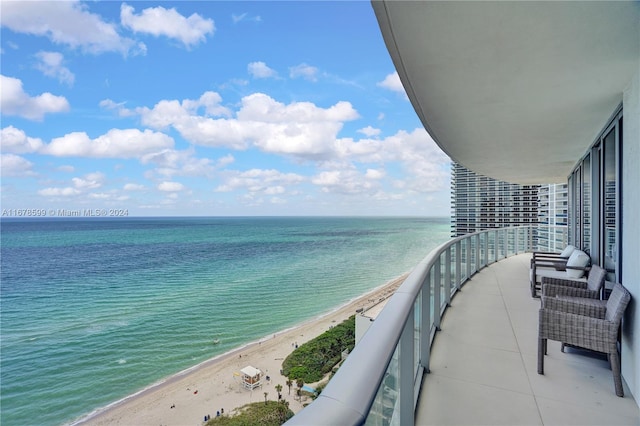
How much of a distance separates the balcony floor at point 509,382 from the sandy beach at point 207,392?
11503 millimetres

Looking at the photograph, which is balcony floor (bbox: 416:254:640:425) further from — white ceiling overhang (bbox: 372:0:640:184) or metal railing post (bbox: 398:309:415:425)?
white ceiling overhang (bbox: 372:0:640:184)

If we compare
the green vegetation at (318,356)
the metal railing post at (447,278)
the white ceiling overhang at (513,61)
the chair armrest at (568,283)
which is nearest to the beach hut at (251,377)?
the green vegetation at (318,356)

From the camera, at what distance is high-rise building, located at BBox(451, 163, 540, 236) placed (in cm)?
1769

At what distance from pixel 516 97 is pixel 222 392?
15.9 m

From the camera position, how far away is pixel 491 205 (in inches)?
699

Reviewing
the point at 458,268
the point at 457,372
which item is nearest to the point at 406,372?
the point at 457,372

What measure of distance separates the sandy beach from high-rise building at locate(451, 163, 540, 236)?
11.2 m

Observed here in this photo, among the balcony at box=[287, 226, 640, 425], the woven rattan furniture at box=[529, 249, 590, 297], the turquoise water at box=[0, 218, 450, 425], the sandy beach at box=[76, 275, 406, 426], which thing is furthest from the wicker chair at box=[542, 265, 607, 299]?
the turquoise water at box=[0, 218, 450, 425]

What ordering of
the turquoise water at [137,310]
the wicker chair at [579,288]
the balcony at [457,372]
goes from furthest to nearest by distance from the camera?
the turquoise water at [137,310] < the wicker chair at [579,288] < the balcony at [457,372]

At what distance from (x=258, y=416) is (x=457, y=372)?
12.6 m

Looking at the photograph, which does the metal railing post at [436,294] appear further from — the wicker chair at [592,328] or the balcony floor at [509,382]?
the wicker chair at [592,328]

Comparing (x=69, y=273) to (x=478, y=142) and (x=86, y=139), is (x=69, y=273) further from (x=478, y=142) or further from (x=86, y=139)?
(x=478, y=142)

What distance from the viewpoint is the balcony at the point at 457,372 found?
825 millimetres

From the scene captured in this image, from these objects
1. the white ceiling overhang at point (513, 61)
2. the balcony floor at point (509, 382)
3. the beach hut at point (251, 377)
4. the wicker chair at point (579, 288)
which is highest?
the white ceiling overhang at point (513, 61)
